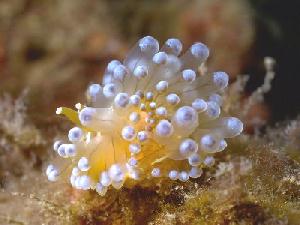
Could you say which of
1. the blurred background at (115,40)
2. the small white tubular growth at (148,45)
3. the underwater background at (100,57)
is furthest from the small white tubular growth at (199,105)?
the blurred background at (115,40)

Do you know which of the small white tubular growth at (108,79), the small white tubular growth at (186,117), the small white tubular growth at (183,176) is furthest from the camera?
the small white tubular growth at (108,79)

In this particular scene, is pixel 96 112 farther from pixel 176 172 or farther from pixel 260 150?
pixel 260 150

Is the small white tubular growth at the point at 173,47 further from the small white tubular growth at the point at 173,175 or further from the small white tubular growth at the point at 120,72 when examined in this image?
the small white tubular growth at the point at 173,175

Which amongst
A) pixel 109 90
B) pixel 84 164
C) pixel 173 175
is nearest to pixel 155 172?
pixel 173 175

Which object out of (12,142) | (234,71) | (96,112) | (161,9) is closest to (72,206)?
(96,112)

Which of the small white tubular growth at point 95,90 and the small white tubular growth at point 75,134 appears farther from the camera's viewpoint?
the small white tubular growth at point 95,90

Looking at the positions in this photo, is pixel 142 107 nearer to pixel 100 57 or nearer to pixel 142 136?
pixel 142 136

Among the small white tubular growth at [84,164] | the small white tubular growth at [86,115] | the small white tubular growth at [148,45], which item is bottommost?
the small white tubular growth at [84,164]

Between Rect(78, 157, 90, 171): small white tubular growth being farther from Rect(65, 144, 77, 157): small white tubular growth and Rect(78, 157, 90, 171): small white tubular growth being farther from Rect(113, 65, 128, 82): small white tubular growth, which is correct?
Rect(113, 65, 128, 82): small white tubular growth
